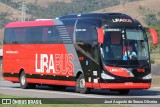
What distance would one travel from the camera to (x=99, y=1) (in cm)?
19338

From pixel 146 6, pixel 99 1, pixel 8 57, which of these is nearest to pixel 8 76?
pixel 8 57

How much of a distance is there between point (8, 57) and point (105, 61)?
9.16 m

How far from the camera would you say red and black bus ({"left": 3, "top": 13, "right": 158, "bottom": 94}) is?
2641 centimetres

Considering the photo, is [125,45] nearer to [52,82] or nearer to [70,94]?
[70,94]

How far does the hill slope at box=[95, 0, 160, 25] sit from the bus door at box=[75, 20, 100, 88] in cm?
12564

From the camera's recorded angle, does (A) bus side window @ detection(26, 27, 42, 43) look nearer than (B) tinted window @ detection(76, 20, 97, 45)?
No

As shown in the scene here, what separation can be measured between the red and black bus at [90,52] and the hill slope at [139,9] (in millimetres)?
122883

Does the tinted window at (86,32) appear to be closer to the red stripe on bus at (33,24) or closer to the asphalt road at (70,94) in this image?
the asphalt road at (70,94)

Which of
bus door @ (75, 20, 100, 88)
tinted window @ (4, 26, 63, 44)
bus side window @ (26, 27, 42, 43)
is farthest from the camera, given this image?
bus side window @ (26, 27, 42, 43)

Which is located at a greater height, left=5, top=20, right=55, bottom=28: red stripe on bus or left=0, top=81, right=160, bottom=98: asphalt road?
left=5, top=20, right=55, bottom=28: red stripe on bus

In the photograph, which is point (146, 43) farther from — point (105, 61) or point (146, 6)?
point (146, 6)

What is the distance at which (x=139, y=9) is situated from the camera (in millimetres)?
162250

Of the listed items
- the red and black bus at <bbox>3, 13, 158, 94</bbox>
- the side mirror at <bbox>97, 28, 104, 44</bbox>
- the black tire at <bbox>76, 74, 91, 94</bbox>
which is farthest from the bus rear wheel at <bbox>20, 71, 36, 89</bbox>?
the side mirror at <bbox>97, 28, 104, 44</bbox>

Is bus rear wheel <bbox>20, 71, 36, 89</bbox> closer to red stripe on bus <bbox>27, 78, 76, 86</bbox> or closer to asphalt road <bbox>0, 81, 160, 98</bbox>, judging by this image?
red stripe on bus <bbox>27, 78, 76, 86</bbox>
